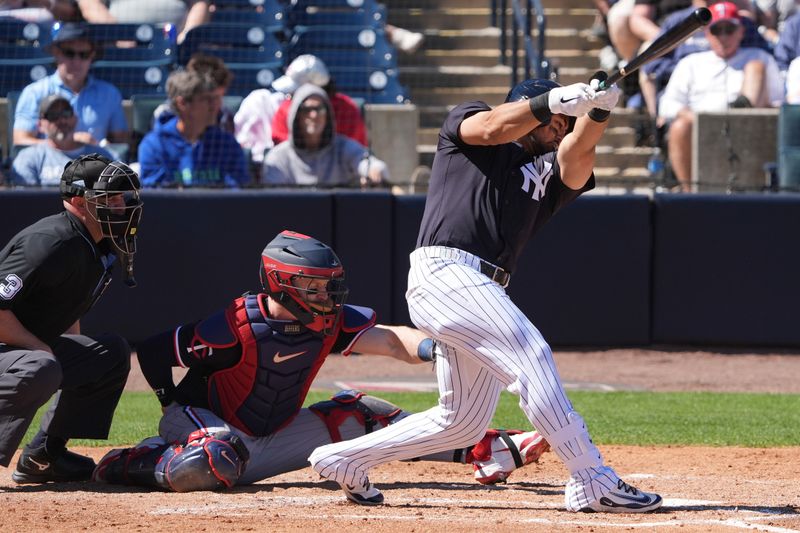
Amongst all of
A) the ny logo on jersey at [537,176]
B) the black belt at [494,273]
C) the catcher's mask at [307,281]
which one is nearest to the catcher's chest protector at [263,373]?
the catcher's mask at [307,281]

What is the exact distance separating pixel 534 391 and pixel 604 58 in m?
9.54

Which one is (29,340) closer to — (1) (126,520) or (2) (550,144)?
(1) (126,520)

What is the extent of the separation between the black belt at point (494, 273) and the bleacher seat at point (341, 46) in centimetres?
763

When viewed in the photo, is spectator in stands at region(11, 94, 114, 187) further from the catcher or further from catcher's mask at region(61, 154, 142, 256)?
the catcher

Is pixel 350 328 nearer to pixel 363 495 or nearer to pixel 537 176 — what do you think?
pixel 363 495

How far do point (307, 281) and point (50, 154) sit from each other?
18.0ft

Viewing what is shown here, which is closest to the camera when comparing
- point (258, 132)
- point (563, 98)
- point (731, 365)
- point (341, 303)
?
point (563, 98)

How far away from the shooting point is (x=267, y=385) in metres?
5.13

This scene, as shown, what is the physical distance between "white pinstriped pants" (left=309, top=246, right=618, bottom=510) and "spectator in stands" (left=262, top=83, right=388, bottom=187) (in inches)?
215

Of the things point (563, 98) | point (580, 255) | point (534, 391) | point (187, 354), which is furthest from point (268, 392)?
point (580, 255)

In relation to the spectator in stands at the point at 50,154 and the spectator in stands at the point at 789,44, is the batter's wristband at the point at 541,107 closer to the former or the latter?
the spectator in stands at the point at 50,154

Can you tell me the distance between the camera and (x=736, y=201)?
32.6 ft

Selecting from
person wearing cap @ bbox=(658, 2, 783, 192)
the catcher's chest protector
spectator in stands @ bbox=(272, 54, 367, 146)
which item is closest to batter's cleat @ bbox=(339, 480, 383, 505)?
the catcher's chest protector

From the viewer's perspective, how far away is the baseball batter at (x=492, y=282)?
4.28m
